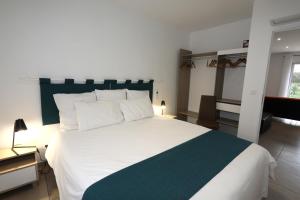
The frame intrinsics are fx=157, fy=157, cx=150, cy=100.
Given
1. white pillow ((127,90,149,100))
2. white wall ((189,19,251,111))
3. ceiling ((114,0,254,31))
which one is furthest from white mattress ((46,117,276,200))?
ceiling ((114,0,254,31))

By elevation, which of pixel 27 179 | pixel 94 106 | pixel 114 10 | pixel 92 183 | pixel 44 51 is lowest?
pixel 27 179

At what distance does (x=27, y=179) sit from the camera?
1.76 meters

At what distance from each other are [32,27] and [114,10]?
1.26 m

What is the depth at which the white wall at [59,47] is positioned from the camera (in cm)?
183

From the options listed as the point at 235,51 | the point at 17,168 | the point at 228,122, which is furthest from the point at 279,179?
the point at 17,168

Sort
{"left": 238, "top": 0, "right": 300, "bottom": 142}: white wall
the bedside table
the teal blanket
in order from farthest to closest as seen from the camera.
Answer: {"left": 238, "top": 0, "right": 300, "bottom": 142}: white wall, the bedside table, the teal blanket

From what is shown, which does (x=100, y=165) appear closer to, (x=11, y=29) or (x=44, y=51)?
(x=44, y=51)

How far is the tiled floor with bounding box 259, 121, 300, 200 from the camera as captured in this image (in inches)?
75.5

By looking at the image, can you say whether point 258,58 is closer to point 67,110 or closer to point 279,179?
point 279,179

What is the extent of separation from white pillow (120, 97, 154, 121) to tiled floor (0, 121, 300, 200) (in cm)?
128

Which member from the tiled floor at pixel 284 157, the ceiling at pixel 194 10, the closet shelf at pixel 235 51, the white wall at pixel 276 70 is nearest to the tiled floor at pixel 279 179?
the tiled floor at pixel 284 157

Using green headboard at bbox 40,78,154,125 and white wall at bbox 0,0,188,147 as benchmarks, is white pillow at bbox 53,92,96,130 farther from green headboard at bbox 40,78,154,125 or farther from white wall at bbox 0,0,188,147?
white wall at bbox 0,0,188,147

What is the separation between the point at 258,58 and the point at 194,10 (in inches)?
52.5

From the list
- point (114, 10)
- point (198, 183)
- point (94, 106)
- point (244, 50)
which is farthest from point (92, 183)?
point (244, 50)
